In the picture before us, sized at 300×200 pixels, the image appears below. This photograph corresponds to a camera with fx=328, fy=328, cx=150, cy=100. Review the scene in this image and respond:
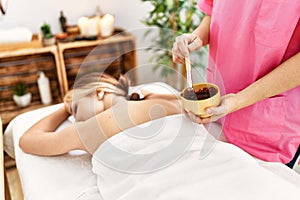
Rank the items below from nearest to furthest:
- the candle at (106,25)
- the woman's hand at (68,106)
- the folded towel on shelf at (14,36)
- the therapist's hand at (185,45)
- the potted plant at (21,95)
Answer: the therapist's hand at (185,45) < the woman's hand at (68,106) < the folded towel on shelf at (14,36) < the potted plant at (21,95) < the candle at (106,25)

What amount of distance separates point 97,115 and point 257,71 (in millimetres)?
566

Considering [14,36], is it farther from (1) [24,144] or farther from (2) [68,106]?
(1) [24,144]

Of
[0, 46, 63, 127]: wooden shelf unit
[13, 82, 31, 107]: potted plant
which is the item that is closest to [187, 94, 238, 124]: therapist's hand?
[0, 46, 63, 127]: wooden shelf unit

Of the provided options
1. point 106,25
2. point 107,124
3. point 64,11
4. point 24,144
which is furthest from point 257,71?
point 64,11

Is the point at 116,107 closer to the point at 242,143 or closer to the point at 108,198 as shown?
the point at 108,198

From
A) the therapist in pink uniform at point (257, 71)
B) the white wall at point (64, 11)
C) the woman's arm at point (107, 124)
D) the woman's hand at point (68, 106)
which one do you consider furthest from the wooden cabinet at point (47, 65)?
the therapist in pink uniform at point (257, 71)

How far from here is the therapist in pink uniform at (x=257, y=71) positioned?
2.96ft

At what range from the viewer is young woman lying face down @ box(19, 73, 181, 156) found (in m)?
1.16

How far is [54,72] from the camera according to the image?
241cm

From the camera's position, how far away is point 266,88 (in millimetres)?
934

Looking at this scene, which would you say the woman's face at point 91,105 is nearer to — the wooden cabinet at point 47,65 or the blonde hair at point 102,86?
the blonde hair at point 102,86

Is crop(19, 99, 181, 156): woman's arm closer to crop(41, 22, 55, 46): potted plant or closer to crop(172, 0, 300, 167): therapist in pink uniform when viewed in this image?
crop(172, 0, 300, 167): therapist in pink uniform

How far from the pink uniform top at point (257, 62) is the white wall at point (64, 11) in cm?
122

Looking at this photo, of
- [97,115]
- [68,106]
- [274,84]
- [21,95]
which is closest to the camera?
[274,84]
